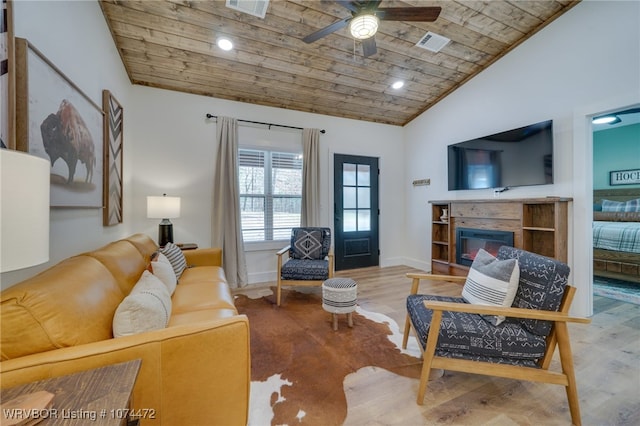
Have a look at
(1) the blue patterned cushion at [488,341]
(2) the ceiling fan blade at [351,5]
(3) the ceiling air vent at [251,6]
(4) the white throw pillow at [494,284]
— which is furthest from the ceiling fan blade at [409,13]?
(1) the blue patterned cushion at [488,341]

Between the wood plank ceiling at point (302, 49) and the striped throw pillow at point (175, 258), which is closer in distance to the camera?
the striped throw pillow at point (175, 258)

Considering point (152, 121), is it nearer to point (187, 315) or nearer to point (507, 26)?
point (187, 315)

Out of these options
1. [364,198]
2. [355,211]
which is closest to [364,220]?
[355,211]

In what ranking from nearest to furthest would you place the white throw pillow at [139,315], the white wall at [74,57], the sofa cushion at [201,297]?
the white throw pillow at [139,315]
the white wall at [74,57]
the sofa cushion at [201,297]

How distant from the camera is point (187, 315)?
168 cm

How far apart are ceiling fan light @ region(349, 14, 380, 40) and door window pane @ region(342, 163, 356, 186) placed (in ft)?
8.44

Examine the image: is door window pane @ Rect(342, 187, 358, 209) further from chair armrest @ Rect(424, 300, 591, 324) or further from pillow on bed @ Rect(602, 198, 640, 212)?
pillow on bed @ Rect(602, 198, 640, 212)

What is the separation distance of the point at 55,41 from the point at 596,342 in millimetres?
4631

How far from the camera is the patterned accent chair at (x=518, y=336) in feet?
4.79

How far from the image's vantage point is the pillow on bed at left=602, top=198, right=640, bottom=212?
4.46 meters

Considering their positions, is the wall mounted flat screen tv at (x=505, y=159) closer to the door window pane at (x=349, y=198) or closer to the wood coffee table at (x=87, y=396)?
the door window pane at (x=349, y=198)

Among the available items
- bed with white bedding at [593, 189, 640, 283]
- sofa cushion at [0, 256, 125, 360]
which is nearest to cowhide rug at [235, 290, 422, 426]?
sofa cushion at [0, 256, 125, 360]

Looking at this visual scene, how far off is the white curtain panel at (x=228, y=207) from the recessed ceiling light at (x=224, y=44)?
97 centimetres

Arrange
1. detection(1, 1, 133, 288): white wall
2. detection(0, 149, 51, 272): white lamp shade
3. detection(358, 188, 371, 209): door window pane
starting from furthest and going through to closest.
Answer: detection(358, 188, 371, 209): door window pane → detection(1, 1, 133, 288): white wall → detection(0, 149, 51, 272): white lamp shade
